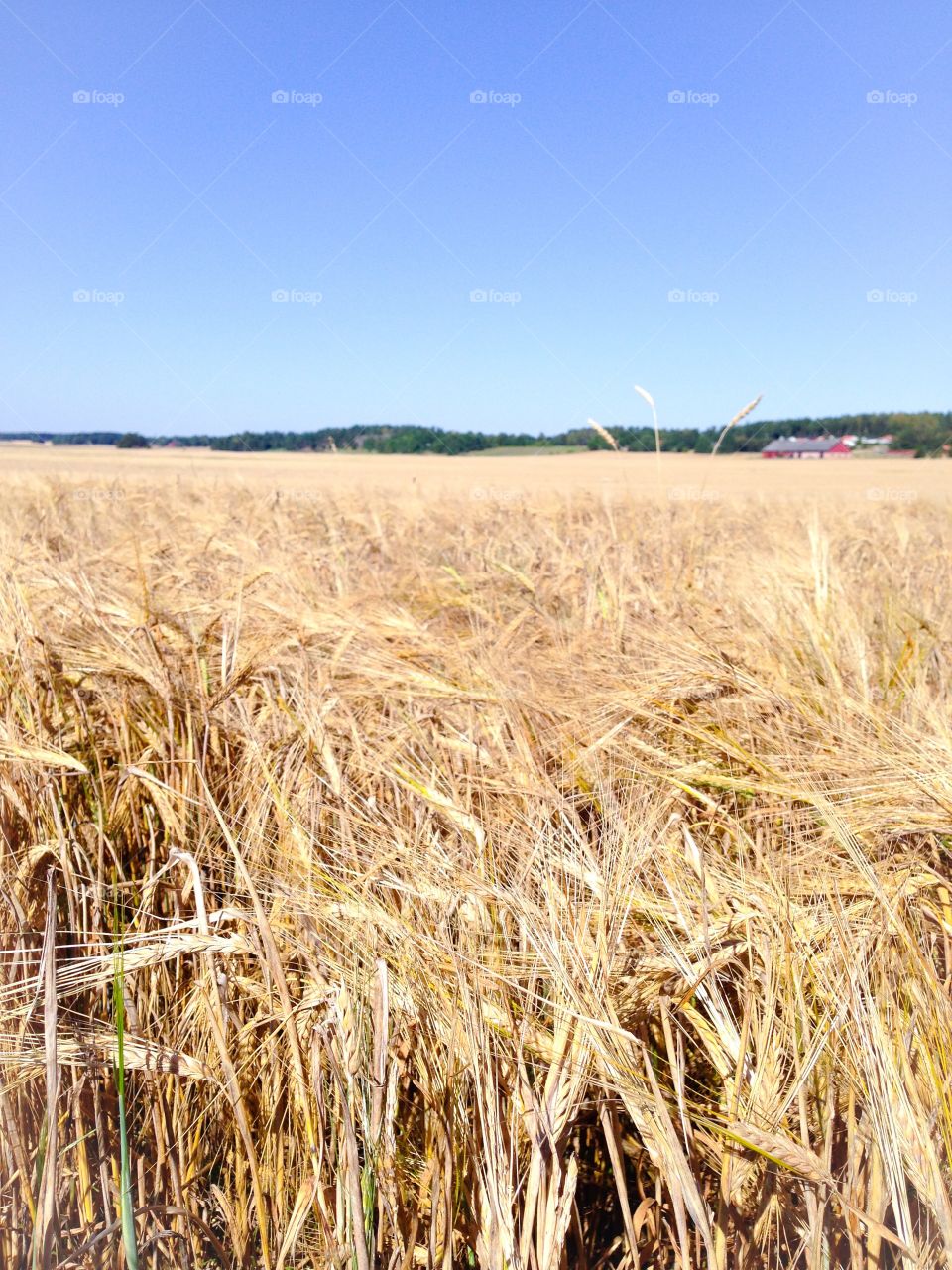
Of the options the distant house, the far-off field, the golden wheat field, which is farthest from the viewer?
the distant house

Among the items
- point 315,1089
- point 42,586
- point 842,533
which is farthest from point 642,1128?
point 842,533

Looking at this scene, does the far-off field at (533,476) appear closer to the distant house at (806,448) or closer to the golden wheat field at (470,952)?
the distant house at (806,448)

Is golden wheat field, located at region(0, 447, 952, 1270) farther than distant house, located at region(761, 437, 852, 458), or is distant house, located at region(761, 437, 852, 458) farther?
distant house, located at region(761, 437, 852, 458)

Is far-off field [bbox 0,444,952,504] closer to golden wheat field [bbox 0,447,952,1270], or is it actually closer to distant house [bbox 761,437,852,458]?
distant house [bbox 761,437,852,458]

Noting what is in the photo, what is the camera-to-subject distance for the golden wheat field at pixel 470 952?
81 centimetres

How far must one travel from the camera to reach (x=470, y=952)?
0.88 meters

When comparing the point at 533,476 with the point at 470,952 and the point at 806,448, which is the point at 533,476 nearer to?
the point at 806,448

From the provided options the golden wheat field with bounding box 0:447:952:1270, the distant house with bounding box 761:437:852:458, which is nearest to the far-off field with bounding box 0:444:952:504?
the distant house with bounding box 761:437:852:458

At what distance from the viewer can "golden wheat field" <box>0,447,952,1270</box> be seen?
81 centimetres

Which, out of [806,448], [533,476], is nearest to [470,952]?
[533,476]

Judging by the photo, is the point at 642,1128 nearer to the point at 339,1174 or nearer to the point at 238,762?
the point at 339,1174

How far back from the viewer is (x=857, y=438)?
17.0 m

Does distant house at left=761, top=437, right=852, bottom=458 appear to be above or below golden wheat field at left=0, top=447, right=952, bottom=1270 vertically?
above

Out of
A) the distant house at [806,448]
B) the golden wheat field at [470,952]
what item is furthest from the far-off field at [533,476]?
the golden wheat field at [470,952]
